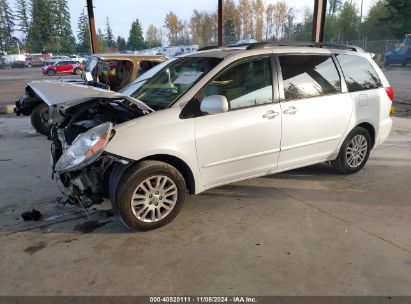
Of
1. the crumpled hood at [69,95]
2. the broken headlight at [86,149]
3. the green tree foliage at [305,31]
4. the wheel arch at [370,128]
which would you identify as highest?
the green tree foliage at [305,31]

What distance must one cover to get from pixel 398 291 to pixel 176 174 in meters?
2.09

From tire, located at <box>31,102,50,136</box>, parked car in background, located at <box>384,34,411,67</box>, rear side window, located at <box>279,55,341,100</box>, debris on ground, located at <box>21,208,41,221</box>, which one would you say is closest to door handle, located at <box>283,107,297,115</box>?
rear side window, located at <box>279,55,341,100</box>

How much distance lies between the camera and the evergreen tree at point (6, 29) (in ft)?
282

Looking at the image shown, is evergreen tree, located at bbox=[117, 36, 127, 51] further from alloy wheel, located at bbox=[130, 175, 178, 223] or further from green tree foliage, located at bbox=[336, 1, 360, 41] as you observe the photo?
alloy wheel, located at bbox=[130, 175, 178, 223]

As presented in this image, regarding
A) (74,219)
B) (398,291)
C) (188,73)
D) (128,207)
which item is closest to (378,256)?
(398,291)

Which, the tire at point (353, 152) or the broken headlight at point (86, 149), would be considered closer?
the broken headlight at point (86, 149)

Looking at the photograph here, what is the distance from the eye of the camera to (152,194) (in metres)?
3.44

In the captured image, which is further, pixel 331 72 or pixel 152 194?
pixel 331 72

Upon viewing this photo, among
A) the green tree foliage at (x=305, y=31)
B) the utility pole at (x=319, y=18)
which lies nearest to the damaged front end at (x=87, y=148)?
the utility pole at (x=319, y=18)

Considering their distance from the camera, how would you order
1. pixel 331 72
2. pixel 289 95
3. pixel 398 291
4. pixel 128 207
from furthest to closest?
pixel 331 72 < pixel 289 95 < pixel 128 207 < pixel 398 291

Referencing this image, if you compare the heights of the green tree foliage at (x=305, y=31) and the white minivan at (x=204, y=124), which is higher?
the green tree foliage at (x=305, y=31)

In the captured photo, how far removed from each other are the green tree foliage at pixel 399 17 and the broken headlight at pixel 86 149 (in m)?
46.2

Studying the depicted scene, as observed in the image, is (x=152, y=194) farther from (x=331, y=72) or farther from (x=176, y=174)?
(x=331, y=72)

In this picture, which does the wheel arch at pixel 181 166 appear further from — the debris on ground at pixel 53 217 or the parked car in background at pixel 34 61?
the parked car in background at pixel 34 61
